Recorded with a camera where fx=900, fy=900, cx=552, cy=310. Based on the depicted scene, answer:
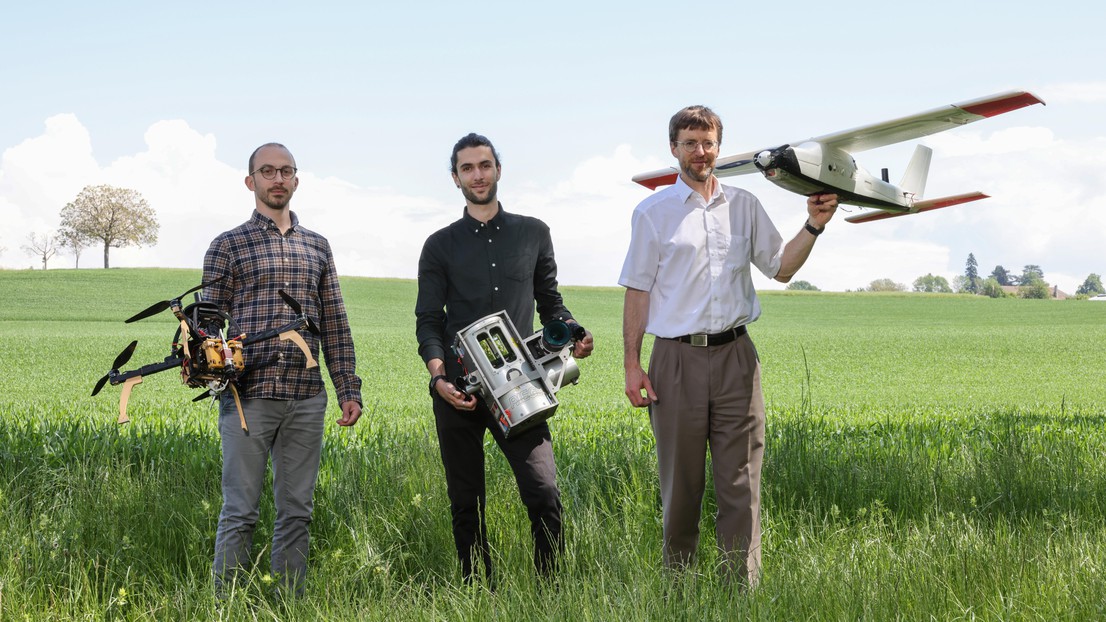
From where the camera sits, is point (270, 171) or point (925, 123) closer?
point (270, 171)

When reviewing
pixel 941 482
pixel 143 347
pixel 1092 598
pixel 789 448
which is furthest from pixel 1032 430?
pixel 143 347

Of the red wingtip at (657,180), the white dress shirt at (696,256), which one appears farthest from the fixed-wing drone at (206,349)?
the red wingtip at (657,180)

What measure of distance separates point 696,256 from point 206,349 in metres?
2.05

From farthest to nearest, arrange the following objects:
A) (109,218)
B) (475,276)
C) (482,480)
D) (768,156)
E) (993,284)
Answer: (993,284)
(109,218)
(482,480)
(475,276)
(768,156)

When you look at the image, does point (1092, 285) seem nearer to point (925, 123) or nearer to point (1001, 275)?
point (1001, 275)

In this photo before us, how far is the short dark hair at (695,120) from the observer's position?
3754 millimetres

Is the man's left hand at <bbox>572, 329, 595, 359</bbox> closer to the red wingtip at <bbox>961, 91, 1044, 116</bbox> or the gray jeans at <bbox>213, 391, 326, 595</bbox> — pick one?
the gray jeans at <bbox>213, 391, 326, 595</bbox>

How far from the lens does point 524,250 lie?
4.12 m

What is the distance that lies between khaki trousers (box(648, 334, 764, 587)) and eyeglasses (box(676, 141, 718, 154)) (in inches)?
32.3

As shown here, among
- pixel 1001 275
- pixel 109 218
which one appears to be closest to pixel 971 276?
pixel 1001 275

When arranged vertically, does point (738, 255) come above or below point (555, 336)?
above

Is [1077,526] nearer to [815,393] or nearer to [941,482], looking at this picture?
[941,482]

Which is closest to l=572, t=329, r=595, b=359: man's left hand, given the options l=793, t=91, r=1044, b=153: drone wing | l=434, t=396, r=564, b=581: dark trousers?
l=434, t=396, r=564, b=581: dark trousers

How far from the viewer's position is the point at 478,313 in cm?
411
